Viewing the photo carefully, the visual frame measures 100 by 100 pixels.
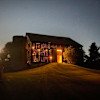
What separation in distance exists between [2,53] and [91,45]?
29863 mm

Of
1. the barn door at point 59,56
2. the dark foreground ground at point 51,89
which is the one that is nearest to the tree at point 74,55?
the barn door at point 59,56

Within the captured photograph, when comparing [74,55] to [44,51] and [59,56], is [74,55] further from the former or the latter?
[44,51]

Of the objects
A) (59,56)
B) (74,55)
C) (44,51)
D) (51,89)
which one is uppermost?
(44,51)

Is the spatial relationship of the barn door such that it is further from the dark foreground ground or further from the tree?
the dark foreground ground

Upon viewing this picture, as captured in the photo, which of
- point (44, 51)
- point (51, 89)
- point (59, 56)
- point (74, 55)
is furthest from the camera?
point (59, 56)

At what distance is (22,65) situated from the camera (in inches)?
778

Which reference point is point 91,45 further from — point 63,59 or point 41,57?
point 41,57

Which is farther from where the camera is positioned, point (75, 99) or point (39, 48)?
point (39, 48)

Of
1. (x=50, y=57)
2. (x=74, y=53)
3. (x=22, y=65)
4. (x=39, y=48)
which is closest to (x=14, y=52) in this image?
(x=22, y=65)

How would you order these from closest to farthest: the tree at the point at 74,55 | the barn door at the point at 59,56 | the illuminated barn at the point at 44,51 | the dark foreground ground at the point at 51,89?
the dark foreground ground at the point at 51,89, the tree at the point at 74,55, the illuminated barn at the point at 44,51, the barn door at the point at 59,56

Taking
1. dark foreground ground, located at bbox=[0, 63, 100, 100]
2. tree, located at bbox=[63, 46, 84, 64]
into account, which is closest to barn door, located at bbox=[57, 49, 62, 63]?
tree, located at bbox=[63, 46, 84, 64]

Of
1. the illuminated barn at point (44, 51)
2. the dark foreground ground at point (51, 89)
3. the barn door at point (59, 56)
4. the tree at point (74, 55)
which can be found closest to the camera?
the dark foreground ground at point (51, 89)

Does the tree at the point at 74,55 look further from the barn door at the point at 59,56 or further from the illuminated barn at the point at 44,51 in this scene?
the illuminated barn at the point at 44,51

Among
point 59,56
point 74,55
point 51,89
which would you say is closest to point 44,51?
point 59,56
